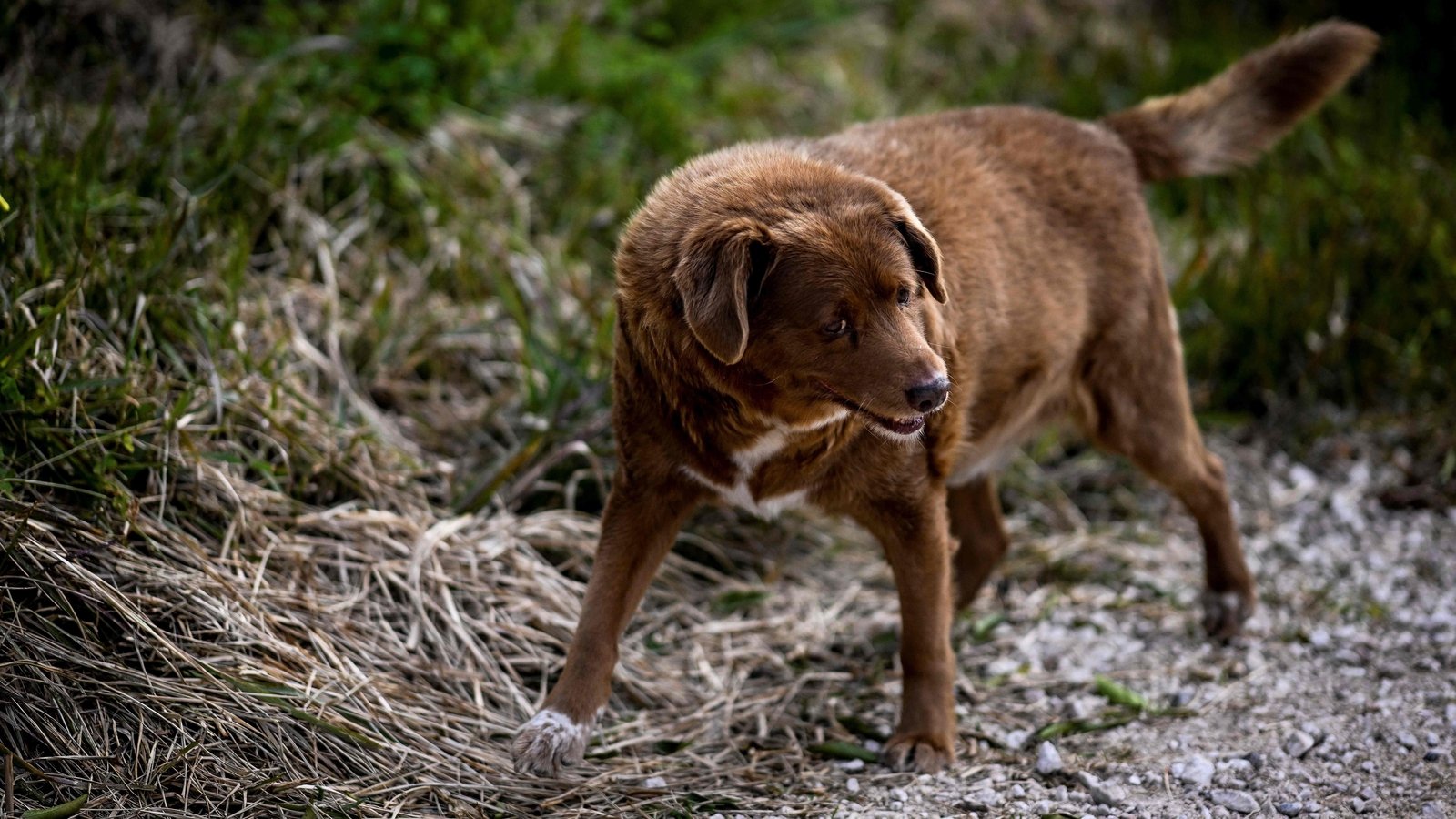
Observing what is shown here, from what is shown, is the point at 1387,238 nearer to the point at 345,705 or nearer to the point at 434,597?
the point at 434,597

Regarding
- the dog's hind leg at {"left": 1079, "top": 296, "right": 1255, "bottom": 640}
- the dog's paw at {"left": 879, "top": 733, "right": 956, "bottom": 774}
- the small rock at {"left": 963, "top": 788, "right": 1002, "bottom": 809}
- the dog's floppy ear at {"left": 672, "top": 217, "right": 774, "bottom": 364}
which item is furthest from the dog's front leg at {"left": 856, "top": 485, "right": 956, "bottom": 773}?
the dog's hind leg at {"left": 1079, "top": 296, "right": 1255, "bottom": 640}

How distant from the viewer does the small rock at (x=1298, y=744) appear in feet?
12.1

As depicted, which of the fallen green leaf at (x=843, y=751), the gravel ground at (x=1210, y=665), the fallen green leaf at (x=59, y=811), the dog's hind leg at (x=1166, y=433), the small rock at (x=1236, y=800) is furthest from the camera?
the dog's hind leg at (x=1166, y=433)

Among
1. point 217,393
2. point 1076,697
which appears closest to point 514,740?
point 217,393

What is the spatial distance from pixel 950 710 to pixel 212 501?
221 centimetres

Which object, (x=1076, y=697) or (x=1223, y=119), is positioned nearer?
(x=1076, y=697)

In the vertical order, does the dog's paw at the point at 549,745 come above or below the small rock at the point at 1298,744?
below

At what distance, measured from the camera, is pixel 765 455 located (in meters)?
3.52

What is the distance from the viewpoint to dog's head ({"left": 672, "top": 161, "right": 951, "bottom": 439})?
3143 mm

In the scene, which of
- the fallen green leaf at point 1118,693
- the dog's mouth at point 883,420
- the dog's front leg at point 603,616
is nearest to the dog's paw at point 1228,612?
the fallen green leaf at point 1118,693

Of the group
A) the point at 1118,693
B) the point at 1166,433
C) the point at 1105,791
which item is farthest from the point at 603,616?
the point at 1166,433

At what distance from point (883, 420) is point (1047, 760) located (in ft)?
3.74

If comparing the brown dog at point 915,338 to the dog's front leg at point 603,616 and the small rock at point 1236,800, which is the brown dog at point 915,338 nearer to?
the dog's front leg at point 603,616

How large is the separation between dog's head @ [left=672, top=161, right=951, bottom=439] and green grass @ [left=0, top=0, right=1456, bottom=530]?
1.44 m
